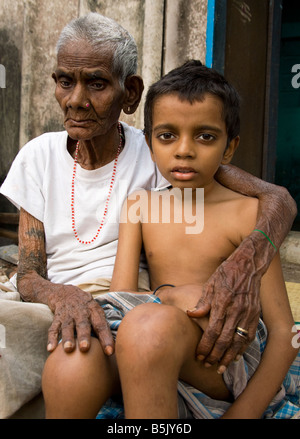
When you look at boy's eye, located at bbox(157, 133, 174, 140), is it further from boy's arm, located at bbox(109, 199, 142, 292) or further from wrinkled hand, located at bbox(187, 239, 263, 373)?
wrinkled hand, located at bbox(187, 239, 263, 373)

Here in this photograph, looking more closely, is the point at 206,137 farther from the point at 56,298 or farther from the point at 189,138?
the point at 56,298

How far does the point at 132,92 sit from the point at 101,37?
31 centimetres

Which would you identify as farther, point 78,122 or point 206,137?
point 78,122

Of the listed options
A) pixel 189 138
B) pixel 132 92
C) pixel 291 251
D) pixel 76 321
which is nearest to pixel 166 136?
pixel 189 138

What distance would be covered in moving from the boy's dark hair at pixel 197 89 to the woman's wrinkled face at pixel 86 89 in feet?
0.75

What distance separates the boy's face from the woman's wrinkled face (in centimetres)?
38

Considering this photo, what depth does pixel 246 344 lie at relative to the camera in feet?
4.78

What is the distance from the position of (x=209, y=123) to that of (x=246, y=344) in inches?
32.8

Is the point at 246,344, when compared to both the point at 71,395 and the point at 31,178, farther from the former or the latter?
the point at 31,178

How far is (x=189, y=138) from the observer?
5.77ft

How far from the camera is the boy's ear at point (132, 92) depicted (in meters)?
2.27

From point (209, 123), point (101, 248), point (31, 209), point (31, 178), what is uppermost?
point (209, 123)

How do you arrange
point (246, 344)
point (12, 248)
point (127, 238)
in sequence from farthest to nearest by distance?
point (12, 248) < point (127, 238) < point (246, 344)
